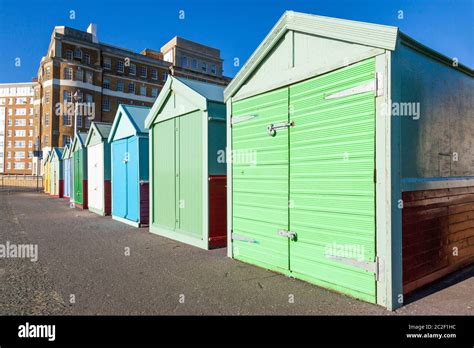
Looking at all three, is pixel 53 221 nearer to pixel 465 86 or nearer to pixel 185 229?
pixel 185 229

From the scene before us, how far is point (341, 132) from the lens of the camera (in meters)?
4.58

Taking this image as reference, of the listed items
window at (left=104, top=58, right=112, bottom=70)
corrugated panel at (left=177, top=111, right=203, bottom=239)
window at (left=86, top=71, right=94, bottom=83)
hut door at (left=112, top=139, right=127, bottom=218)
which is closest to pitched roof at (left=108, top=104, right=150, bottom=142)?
hut door at (left=112, top=139, right=127, bottom=218)

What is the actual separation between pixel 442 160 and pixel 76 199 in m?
17.4

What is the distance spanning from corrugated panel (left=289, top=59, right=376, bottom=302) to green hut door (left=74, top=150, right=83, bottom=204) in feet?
46.7

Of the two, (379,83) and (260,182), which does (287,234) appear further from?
(379,83)

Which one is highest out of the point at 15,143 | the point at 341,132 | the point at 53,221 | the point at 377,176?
the point at 15,143

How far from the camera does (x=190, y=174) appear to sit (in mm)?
8195

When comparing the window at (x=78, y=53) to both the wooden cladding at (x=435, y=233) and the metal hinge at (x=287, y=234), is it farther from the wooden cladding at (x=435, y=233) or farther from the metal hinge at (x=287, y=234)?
the wooden cladding at (x=435, y=233)

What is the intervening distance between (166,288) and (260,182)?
7.63 ft

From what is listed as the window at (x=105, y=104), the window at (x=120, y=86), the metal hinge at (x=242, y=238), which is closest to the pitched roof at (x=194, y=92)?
the metal hinge at (x=242, y=238)

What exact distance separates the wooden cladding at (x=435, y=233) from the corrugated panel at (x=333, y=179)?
0.56 meters

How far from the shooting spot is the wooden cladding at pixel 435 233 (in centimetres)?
439

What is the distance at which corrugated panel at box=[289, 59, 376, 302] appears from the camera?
4.27 m
